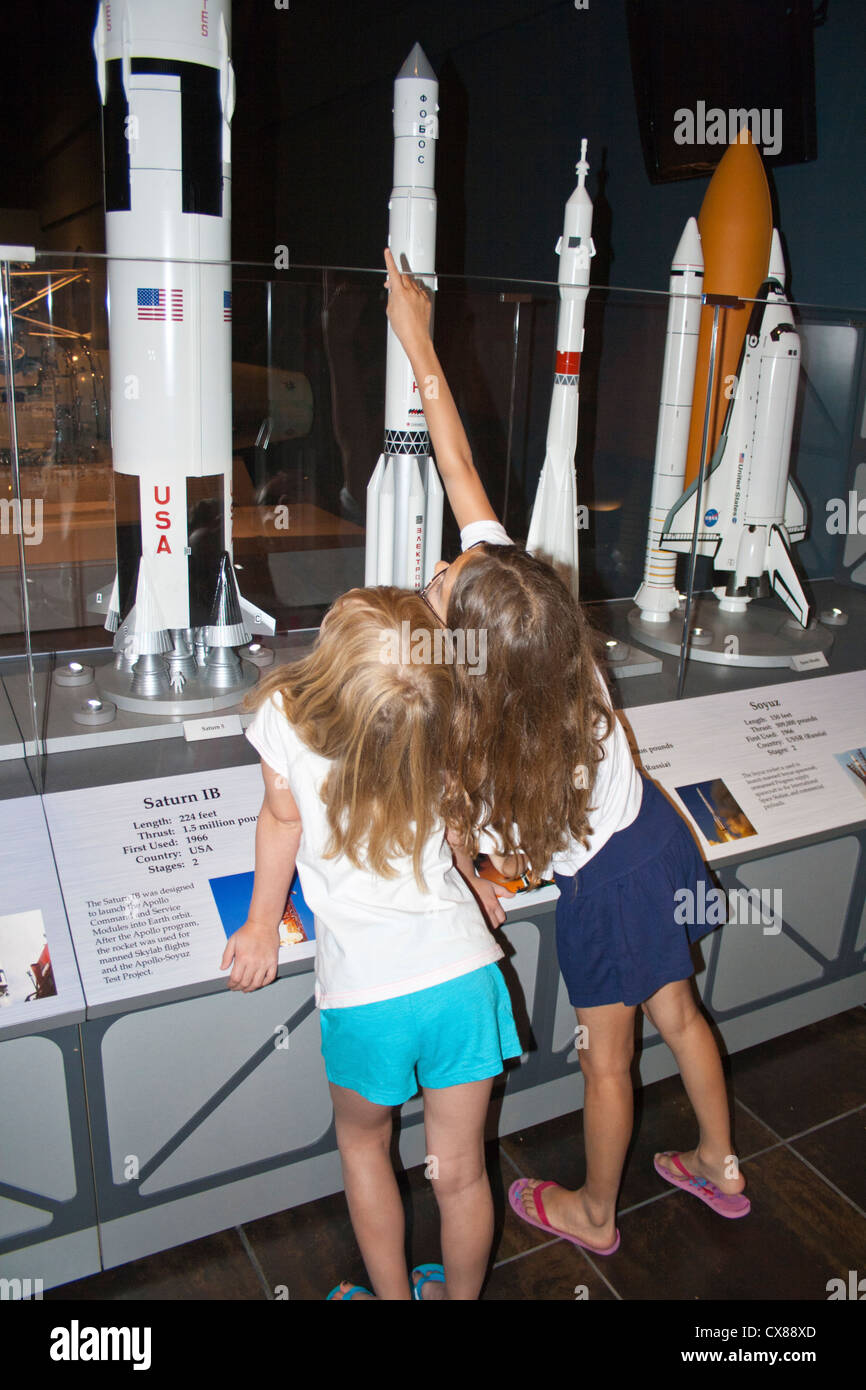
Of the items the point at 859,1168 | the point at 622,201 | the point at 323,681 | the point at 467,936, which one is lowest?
the point at 859,1168

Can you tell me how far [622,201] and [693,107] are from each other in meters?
1.24

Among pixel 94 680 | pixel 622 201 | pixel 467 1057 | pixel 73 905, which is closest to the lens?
pixel 467 1057

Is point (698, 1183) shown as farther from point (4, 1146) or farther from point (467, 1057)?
point (4, 1146)

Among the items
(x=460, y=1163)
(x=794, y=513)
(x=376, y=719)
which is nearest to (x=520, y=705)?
(x=376, y=719)

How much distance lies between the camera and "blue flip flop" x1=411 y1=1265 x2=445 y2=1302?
220 centimetres

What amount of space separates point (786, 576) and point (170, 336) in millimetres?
2691

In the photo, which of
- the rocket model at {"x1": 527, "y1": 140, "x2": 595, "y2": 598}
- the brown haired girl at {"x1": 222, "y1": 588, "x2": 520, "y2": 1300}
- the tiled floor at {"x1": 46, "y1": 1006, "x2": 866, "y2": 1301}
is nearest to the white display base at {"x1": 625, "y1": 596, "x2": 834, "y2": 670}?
the rocket model at {"x1": 527, "y1": 140, "x2": 595, "y2": 598}

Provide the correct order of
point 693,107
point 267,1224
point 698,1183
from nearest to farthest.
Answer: point 267,1224
point 698,1183
point 693,107

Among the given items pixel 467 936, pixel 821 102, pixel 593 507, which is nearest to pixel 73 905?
pixel 467 936

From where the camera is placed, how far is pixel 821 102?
463cm

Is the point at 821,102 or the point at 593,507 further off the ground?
the point at 821,102

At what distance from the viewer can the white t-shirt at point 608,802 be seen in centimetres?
195

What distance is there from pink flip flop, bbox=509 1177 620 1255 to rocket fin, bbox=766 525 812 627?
2572 millimetres

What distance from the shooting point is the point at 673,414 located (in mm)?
3943
